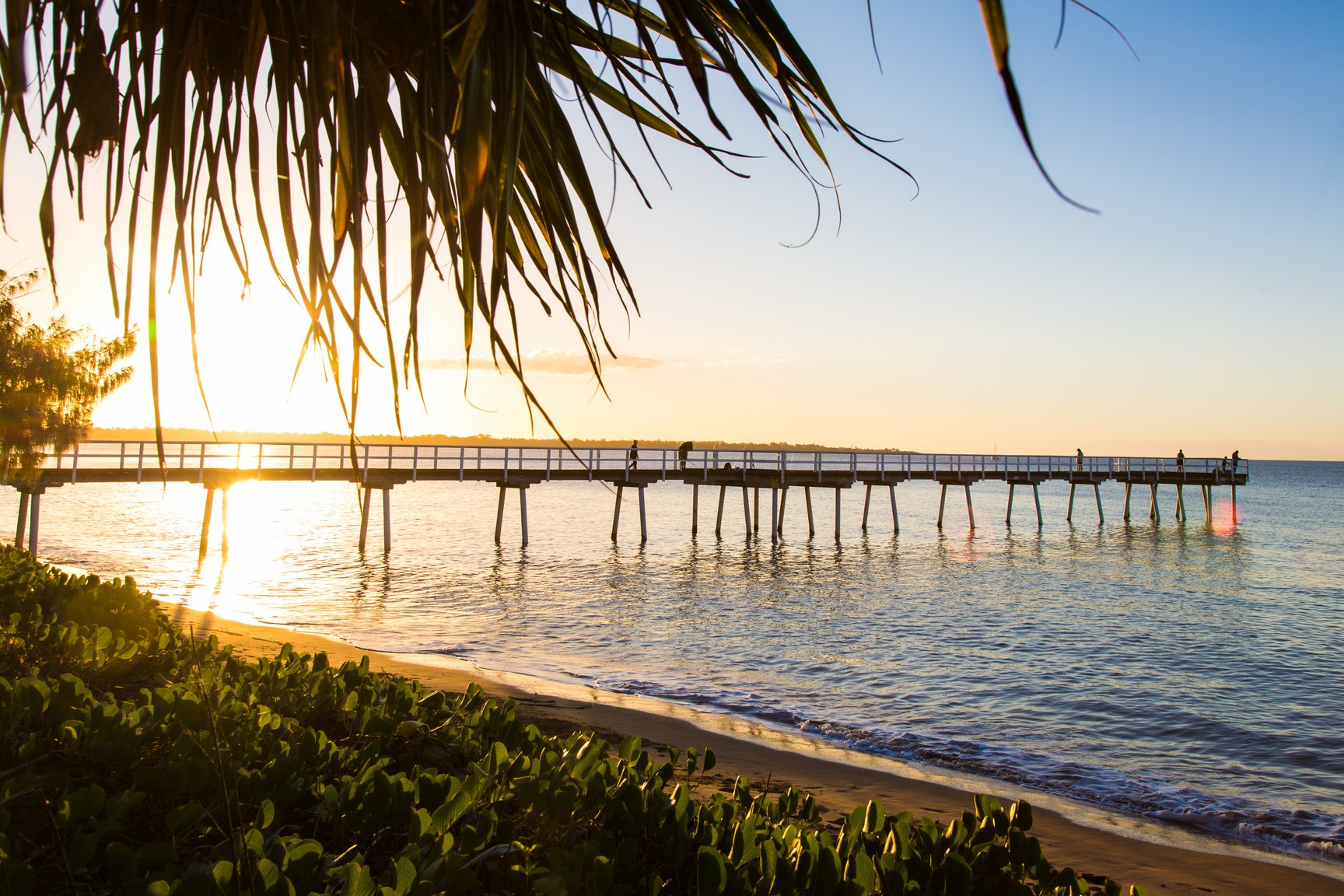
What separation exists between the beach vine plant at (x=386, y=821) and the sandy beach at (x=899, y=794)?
3.88 m

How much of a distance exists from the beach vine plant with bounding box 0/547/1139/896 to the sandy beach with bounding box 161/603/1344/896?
388 centimetres

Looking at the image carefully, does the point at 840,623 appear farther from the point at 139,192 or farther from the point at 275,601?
the point at 139,192

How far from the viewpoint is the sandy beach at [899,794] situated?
6.67 metres

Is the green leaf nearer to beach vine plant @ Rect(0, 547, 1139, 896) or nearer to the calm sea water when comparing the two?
beach vine plant @ Rect(0, 547, 1139, 896)

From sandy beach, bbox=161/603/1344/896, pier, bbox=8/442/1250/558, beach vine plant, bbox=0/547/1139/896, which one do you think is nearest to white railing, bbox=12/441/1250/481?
pier, bbox=8/442/1250/558

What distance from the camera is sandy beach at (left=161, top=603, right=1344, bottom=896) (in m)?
6.67

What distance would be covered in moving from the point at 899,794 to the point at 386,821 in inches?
244

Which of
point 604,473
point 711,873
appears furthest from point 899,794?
point 604,473

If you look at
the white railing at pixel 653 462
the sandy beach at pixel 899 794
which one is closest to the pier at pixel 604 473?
the white railing at pixel 653 462

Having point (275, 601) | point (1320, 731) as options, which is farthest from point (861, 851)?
point (275, 601)

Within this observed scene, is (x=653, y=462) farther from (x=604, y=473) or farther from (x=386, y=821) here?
(x=386, y=821)

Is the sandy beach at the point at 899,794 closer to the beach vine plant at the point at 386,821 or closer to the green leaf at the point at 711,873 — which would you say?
the beach vine plant at the point at 386,821

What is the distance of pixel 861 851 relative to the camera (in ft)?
8.48

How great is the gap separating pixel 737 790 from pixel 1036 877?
1108 mm
